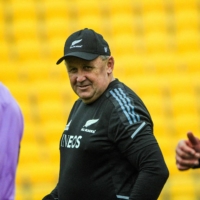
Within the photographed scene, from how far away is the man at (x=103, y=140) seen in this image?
11.0 ft

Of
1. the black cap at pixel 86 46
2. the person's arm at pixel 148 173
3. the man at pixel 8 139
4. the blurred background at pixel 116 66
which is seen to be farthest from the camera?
the blurred background at pixel 116 66

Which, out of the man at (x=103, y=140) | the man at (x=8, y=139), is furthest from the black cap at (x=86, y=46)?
the man at (x=8, y=139)

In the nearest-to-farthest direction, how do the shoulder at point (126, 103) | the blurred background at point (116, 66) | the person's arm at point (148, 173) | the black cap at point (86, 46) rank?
the person's arm at point (148, 173)
the shoulder at point (126, 103)
the black cap at point (86, 46)
the blurred background at point (116, 66)

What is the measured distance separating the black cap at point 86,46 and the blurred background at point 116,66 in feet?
10.7

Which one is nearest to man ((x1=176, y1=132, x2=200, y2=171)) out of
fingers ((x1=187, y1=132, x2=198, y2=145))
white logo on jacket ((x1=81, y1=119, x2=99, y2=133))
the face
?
fingers ((x1=187, y1=132, x2=198, y2=145))

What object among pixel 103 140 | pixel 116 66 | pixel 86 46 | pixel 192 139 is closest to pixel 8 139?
pixel 103 140

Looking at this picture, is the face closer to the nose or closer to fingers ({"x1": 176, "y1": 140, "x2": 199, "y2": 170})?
the nose

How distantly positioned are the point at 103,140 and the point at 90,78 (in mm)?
347

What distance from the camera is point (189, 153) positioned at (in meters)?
3.01

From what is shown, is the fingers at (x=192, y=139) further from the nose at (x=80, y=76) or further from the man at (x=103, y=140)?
the nose at (x=80, y=76)

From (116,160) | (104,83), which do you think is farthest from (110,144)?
(104,83)

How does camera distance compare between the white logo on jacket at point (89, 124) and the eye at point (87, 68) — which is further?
the eye at point (87, 68)

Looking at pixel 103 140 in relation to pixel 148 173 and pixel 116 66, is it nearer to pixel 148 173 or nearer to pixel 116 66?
pixel 148 173

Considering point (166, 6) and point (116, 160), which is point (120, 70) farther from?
point (116, 160)
